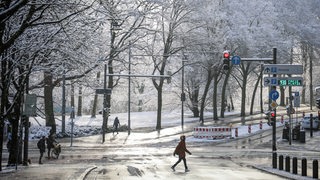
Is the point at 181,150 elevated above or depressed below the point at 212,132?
above

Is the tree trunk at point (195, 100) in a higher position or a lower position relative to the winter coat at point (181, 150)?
higher

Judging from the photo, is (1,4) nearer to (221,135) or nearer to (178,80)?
(221,135)

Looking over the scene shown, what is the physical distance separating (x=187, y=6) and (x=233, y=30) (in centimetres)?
642

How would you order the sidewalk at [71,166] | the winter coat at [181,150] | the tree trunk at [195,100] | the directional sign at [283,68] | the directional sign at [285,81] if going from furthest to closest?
the tree trunk at [195,100] → the directional sign at [283,68] → the directional sign at [285,81] → the winter coat at [181,150] → the sidewalk at [71,166]

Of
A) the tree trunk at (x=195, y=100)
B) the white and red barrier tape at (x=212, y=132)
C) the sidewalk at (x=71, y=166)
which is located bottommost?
the sidewalk at (x=71, y=166)

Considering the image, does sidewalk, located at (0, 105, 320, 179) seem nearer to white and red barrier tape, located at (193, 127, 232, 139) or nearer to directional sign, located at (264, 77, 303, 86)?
white and red barrier tape, located at (193, 127, 232, 139)

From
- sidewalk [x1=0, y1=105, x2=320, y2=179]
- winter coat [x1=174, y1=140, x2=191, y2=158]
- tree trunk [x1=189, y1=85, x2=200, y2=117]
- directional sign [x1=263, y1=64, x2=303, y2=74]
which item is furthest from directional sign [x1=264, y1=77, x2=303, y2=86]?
tree trunk [x1=189, y1=85, x2=200, y2=117]

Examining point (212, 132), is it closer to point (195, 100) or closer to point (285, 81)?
point (285, 81)

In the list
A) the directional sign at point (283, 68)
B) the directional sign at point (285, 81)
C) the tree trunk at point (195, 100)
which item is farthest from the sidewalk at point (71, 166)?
the tree trunk at point (195, 100)

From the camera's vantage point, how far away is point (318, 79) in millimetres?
83188

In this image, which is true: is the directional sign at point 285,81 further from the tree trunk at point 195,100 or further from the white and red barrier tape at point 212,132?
the tree trunk at point 195,100

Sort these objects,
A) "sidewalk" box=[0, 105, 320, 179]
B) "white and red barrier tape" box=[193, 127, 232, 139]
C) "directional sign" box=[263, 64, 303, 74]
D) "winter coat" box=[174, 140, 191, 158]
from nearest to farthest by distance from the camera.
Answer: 1. "sidewalk" box=[0, 105, 320, 179]
2. "winter coat" box=[174, 140, 191, 158]
3. "directional sign" box=[263, 64, 303, 74]
4. "white and red barrier tape" box=[193, 127, 232, 139]

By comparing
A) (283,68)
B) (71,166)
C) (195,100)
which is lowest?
(71,166)

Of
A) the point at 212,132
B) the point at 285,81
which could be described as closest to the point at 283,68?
the point at 285,81
